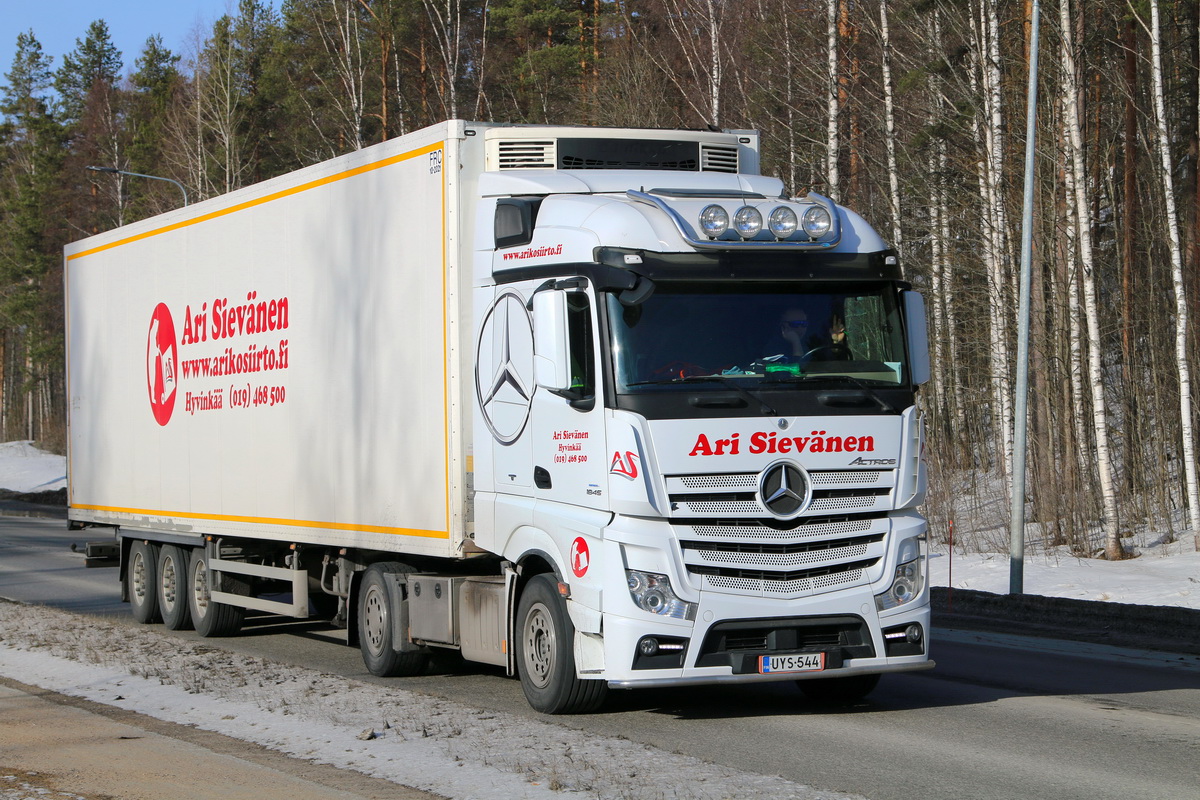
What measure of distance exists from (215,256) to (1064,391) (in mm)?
17207

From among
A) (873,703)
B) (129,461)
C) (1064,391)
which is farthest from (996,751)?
(1064,391)

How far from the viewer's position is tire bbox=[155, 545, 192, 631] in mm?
14797

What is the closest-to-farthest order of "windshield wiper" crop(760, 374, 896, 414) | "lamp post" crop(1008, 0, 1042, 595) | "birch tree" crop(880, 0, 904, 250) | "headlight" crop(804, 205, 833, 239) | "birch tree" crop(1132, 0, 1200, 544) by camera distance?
"windshield wiper" crop(760, 374, 896, 414)
"headlight" crop(804, 205, 833, 239)
"lamp post" crop(1008, 0, 1042, 595)
"birch tree" crop(1132, 0, 1200, 544)
"birch tree" crop(880, 0, 904, 250)

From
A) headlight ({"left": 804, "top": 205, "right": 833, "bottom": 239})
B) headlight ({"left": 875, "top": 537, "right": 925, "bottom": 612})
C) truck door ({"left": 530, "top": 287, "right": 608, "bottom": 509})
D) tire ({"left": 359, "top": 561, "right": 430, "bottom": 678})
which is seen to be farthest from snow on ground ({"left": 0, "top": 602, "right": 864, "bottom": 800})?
headlight ({"left": 804, "top": 205, "right": 833, "bottom": 239})

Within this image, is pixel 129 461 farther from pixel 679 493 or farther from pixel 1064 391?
pixel 1064 391

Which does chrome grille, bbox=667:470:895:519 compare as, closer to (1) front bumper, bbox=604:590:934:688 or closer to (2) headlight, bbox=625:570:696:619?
(2) headlight, bbox=625:570:696:619

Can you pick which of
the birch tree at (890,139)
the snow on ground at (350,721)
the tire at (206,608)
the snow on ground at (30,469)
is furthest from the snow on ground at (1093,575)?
the snow on ground at (30,469)

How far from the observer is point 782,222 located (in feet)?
29.1

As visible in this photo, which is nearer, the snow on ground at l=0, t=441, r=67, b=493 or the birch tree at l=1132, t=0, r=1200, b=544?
the birch tree at l=1132, t=0, r=1200, b=544

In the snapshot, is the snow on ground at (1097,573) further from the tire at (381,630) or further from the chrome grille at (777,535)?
the chrome grille at (777,535)

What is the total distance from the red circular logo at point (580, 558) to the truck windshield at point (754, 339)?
956 millimetres

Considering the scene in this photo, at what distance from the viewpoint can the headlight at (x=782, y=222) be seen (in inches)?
347

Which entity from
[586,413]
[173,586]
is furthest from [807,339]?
[173,586]

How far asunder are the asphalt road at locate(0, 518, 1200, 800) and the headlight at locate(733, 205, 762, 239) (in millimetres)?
3008
